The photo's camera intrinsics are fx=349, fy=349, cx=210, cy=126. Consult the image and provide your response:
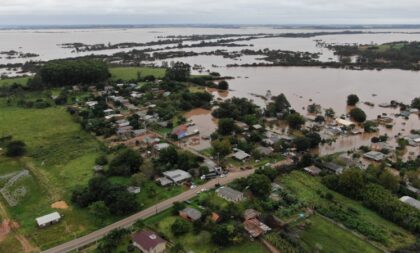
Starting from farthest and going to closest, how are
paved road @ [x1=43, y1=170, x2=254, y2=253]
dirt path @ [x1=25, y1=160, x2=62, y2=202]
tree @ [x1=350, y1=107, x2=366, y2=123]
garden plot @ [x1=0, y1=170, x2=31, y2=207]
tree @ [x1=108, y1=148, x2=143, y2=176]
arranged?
tree @ [x1=350, y1=107, x2=366, y2=123]
tree @ [x1=108, y1=148, x2=143, y2=176]
dirt path @ [x1=25, y1=160, x2=62, y2=202]
garden plot @ [x1=0, y1=170, x2=31, y2=207]
paved road @ [x1=43, y1=170, x2=254, y2=253]

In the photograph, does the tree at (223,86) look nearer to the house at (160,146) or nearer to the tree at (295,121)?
the tree at (295,121)

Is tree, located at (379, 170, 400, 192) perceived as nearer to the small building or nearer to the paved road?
the paved road

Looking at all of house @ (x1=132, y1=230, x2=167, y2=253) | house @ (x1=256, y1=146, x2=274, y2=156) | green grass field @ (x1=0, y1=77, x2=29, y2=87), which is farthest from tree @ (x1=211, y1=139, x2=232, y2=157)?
green grass field @ (x1=0, y1=77, x2=29, y2=87)

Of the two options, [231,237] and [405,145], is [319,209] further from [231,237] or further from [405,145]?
[405,145]

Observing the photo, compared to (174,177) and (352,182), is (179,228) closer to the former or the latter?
(174,177)

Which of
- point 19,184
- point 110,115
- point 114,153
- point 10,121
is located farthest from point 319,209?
point 10,121

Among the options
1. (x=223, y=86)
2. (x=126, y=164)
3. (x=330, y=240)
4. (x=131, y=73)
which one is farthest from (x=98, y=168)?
(x=131, y=73)
